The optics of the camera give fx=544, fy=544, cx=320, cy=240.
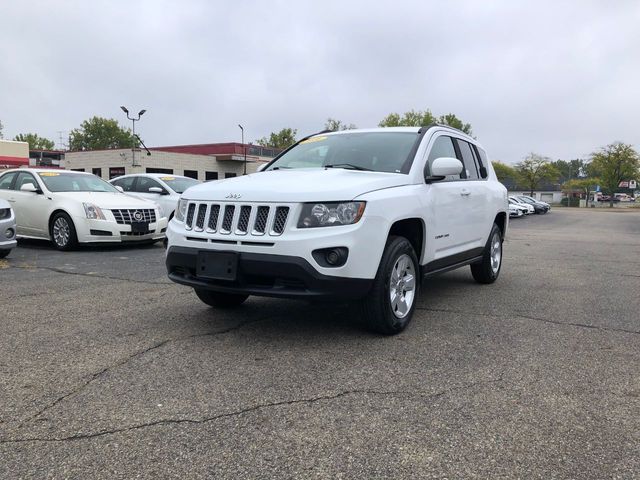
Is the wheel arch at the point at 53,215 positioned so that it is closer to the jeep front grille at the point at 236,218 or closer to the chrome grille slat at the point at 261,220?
the jeep front grille at the point at 236,218

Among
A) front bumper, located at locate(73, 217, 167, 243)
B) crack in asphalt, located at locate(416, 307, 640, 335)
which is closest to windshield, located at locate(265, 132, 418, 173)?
crack in asphalt, located at locate(416, 307, 640, 335)

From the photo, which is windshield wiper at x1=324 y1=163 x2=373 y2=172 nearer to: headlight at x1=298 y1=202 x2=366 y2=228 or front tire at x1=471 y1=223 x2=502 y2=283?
headlight at x1=298 y1=202 x2=366 y2=228

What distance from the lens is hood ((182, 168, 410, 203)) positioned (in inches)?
154

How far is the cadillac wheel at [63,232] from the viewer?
9.73m

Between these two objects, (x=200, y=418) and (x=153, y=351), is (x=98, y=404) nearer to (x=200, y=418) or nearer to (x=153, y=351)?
(x=200, y=418)

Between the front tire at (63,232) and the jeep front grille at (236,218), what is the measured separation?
626cm

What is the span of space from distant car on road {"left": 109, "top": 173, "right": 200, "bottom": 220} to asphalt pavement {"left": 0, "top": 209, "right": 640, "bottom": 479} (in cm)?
643

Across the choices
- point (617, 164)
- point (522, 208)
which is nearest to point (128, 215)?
point (522, 208)

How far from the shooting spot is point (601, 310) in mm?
5512

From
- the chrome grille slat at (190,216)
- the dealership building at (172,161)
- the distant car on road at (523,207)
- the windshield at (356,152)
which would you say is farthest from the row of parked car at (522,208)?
the chrome grille slat at (190,216)

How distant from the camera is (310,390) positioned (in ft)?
10.5

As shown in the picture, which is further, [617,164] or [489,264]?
[617,164]

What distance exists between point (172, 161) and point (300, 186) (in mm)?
39236

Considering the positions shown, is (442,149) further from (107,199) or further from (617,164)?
(617,164)
